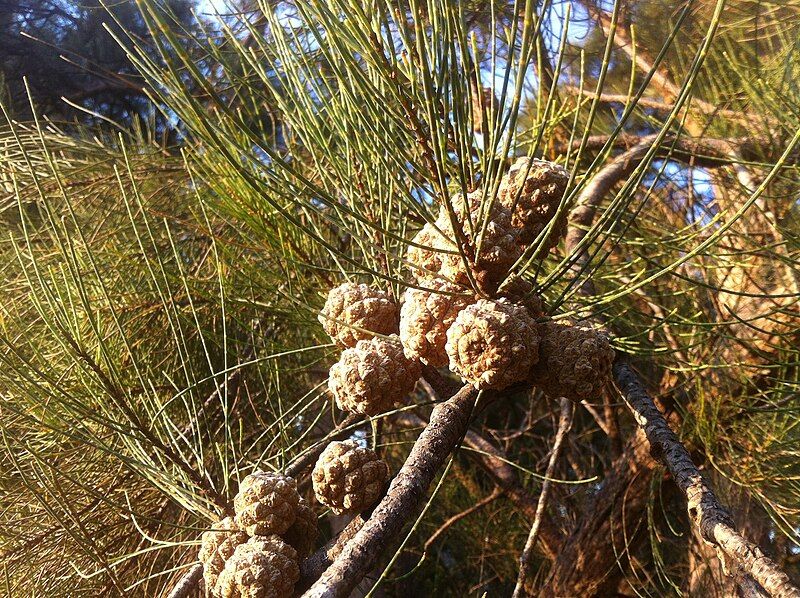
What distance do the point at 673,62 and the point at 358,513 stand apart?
2176 millimetres

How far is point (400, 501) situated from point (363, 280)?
78 cm

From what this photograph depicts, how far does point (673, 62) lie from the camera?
91.1 inches

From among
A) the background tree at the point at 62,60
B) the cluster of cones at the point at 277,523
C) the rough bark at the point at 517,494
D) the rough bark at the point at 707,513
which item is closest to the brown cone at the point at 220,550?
the cluster of cones at the point at 277,523

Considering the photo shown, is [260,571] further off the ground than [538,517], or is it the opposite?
[260,571]

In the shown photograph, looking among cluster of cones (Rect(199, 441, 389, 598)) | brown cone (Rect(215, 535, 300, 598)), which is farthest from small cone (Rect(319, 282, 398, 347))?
brown cone (Rect(215, 535, 300, 598))

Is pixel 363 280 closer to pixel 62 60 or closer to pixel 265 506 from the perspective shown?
pixel 265 506

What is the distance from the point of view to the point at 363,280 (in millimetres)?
1268

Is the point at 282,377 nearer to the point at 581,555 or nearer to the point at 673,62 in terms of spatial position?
the point at 581,555

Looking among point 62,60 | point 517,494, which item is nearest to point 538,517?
point 517,494

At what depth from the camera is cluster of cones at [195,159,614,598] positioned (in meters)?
→ 0.58

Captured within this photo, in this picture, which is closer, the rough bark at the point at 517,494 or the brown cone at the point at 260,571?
the brown cone at the point at 260,571

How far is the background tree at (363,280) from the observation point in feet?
1.86

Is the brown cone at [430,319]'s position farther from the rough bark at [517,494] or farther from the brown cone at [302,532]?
the rough bark at [517,494]

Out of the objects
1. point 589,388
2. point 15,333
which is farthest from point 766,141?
point 15,333
